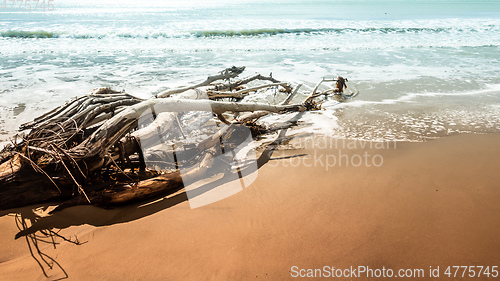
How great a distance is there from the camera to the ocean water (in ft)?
18.1

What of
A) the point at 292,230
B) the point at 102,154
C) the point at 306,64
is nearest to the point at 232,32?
the point at 306,64

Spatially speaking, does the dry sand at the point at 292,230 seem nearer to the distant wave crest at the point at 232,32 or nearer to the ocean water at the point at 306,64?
the ocean water at the point at 306,64

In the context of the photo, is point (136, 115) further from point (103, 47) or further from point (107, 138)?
point (103, 47)

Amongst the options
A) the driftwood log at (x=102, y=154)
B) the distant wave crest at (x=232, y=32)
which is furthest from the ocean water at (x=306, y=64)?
the driftwood log at (x=102, y=154)

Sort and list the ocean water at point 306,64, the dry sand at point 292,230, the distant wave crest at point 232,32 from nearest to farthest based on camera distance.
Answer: the dry sand at point 292,230 → the ocean water at point 306,64 → the distant wave crest at point 232,32

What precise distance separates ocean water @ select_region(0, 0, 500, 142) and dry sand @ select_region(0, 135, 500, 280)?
5.39 feet

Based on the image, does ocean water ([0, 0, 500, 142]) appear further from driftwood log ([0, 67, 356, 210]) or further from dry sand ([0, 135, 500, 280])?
driftwood log ([0, 67, 356, 210])

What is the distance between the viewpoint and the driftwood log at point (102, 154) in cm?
285

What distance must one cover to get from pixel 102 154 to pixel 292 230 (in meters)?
2.08

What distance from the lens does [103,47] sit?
14.5m

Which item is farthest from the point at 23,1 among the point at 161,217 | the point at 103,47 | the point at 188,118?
the point at 161,217

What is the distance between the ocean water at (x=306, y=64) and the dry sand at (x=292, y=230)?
1.64m

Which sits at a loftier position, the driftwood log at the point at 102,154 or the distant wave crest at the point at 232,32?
the distant wave crest at the point at 232,32

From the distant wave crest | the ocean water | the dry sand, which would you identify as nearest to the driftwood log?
the dry sand
